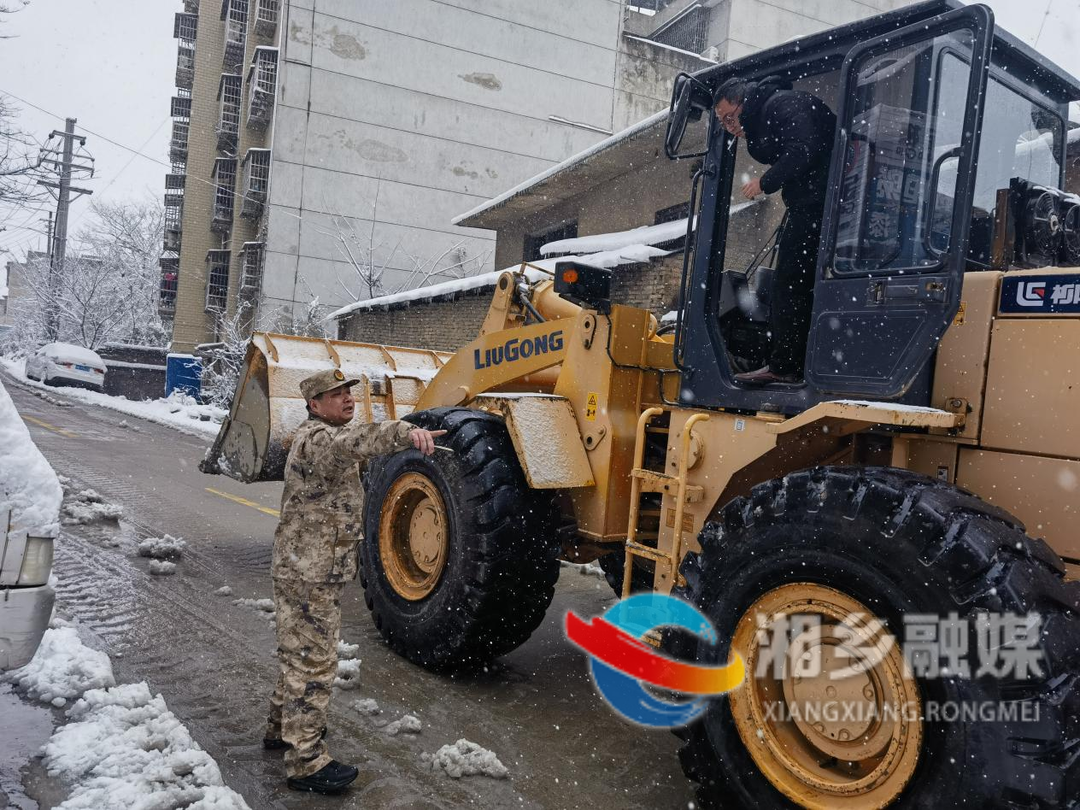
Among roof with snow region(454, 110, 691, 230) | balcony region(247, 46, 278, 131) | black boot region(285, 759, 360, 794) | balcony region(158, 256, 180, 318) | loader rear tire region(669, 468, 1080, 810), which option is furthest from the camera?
balcony region(158, 256, 180, 318)

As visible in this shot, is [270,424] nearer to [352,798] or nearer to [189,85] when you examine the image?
[352,798]

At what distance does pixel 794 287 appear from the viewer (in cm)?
380

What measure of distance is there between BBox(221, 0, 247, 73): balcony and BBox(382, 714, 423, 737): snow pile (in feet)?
125

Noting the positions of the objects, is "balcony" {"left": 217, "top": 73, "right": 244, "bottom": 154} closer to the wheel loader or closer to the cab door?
the wheel loader

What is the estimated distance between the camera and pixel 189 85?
1864 inches

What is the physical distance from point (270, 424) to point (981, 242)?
515cm

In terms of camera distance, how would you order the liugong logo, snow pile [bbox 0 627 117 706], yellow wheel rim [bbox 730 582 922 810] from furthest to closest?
the liugong logo, snow pile [bbox 0 627 117 706], yellow wheel rim [bbox 730 582 922 810]

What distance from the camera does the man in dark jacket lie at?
367 cm

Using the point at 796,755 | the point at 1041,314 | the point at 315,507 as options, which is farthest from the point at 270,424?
the point at 1041,314

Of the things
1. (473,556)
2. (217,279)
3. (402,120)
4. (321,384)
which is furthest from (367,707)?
(217,279)

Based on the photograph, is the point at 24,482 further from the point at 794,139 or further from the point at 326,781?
the point at 794,139

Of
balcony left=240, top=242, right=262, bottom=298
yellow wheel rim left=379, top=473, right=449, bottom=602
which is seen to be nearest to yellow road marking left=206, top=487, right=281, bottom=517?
yellow wheel rim left=379, top=473, right=449, bottom=602

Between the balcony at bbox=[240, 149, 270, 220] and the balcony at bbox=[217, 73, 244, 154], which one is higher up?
the balcony at bbox=[217, 73, 244, 154]

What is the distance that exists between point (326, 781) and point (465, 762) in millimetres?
588
